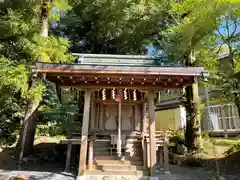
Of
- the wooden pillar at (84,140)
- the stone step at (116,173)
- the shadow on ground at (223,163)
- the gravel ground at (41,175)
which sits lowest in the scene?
the gravel ground at (41,175)

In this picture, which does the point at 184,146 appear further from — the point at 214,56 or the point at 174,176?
the point at 214,56

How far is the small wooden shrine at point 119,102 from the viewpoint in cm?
588

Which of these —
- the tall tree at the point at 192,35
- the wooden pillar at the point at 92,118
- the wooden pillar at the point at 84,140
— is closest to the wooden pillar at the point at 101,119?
the wooden pillar at the point at 92,118

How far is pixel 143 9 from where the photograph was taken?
476 inches

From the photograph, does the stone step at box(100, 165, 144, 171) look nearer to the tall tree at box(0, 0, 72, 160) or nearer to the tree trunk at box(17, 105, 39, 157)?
the tall tree at box(0, 0, 72, 160)

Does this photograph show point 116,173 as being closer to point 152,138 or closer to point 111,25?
point 152,138

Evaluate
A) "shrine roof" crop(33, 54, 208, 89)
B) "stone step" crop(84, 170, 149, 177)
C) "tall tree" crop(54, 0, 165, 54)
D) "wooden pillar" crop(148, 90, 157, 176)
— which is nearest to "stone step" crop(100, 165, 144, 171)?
"stone step" crop(84, 170, 149, 177)

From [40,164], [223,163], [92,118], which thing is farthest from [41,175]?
[223,163]

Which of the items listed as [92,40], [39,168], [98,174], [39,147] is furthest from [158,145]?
[92,40]

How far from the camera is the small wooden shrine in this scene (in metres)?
5.88

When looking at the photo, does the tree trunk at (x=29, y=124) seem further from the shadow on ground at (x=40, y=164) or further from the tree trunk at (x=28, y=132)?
the shadow on ground at (x=40, y=164)

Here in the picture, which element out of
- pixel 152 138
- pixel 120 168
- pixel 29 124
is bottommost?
pixel 120 168

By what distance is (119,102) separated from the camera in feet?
22.4

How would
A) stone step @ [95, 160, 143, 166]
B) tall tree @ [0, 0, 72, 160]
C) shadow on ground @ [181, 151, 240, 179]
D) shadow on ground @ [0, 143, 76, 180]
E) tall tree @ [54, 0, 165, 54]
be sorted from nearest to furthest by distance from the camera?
shadow on ground @ [0, 143, 76, 180], stone step @ [95, 160, 143, 166], tall tree @ [0, 0, 72, 160], shadow on ground @ [181, 151, 240, 179], tall tree @ [54, 0, 165, 54]
